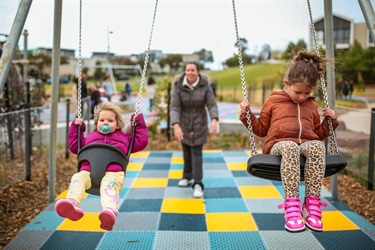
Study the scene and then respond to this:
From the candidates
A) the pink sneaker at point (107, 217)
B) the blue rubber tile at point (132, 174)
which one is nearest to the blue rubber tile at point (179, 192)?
the blue rubber tile at point (132, 174)

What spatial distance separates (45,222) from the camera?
12.6 ft

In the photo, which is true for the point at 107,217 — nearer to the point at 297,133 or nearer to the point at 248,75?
the point at 297,133

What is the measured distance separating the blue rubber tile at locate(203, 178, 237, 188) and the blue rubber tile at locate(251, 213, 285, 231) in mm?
1205

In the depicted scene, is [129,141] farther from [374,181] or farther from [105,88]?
[105,88]

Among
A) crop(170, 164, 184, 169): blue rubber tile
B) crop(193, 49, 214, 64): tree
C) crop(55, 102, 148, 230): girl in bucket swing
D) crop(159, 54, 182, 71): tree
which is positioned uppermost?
crop(159, 54, 182, 71): tree

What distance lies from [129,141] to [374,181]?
329 centimetres

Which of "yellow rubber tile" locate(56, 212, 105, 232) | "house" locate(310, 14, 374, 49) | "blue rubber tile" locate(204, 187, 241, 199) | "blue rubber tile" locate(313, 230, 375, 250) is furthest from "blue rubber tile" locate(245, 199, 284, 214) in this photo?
"house" locate(310, 14, 374, 49)

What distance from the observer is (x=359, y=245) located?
3246mm

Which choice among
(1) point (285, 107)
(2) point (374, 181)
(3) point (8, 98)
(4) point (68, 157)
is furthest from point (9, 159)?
(2) point (374, 181)

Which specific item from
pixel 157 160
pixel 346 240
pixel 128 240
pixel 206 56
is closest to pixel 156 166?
pixel 157 160

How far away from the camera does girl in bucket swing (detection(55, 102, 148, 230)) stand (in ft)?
8.00

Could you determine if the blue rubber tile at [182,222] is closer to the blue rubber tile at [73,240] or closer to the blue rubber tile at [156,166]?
the blue rubber tile at [73,240]

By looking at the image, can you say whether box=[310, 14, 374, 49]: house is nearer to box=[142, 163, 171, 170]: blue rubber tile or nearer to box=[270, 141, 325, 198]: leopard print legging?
box=[142, 163, 171, 170]: blue rubber tile

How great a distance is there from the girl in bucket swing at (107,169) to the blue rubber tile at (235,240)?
1075 millimetres
